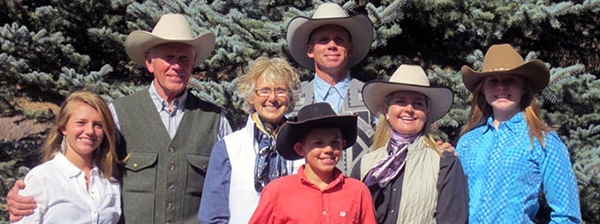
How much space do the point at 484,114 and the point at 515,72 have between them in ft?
1.48

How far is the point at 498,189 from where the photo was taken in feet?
12.0

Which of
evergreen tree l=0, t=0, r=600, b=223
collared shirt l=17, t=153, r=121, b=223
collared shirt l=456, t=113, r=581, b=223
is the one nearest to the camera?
collared shirt l=17, t=153, r=121, b=223

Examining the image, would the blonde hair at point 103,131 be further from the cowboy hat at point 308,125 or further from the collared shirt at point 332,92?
the collared shirt at point 332,92

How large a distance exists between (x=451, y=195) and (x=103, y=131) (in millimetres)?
2092

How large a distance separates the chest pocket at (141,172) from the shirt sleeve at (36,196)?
19.4 inches

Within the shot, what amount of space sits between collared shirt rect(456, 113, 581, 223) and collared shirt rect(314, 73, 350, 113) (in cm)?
115

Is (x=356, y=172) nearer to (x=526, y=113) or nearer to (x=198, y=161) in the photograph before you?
(x=198, y=161)

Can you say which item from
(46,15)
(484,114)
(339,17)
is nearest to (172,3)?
(46,15)

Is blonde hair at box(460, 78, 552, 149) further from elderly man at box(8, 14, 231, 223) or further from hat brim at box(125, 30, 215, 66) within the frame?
hat brim at box(125, 30, 215, 66)

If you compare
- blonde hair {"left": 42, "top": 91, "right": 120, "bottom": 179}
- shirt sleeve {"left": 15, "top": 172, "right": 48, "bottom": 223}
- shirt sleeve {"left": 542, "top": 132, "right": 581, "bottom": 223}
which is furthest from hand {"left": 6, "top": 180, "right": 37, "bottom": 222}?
shirt sleeve {"left": 542, "top": 132, "right": 581, "bottom": 223}

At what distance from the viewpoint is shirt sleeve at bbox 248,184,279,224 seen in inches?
122

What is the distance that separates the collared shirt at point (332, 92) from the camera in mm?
4469

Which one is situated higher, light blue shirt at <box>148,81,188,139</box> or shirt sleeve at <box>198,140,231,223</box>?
light blue shirt at <box>148,81,188,139</box>

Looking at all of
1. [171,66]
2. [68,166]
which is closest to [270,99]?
[171,66]
